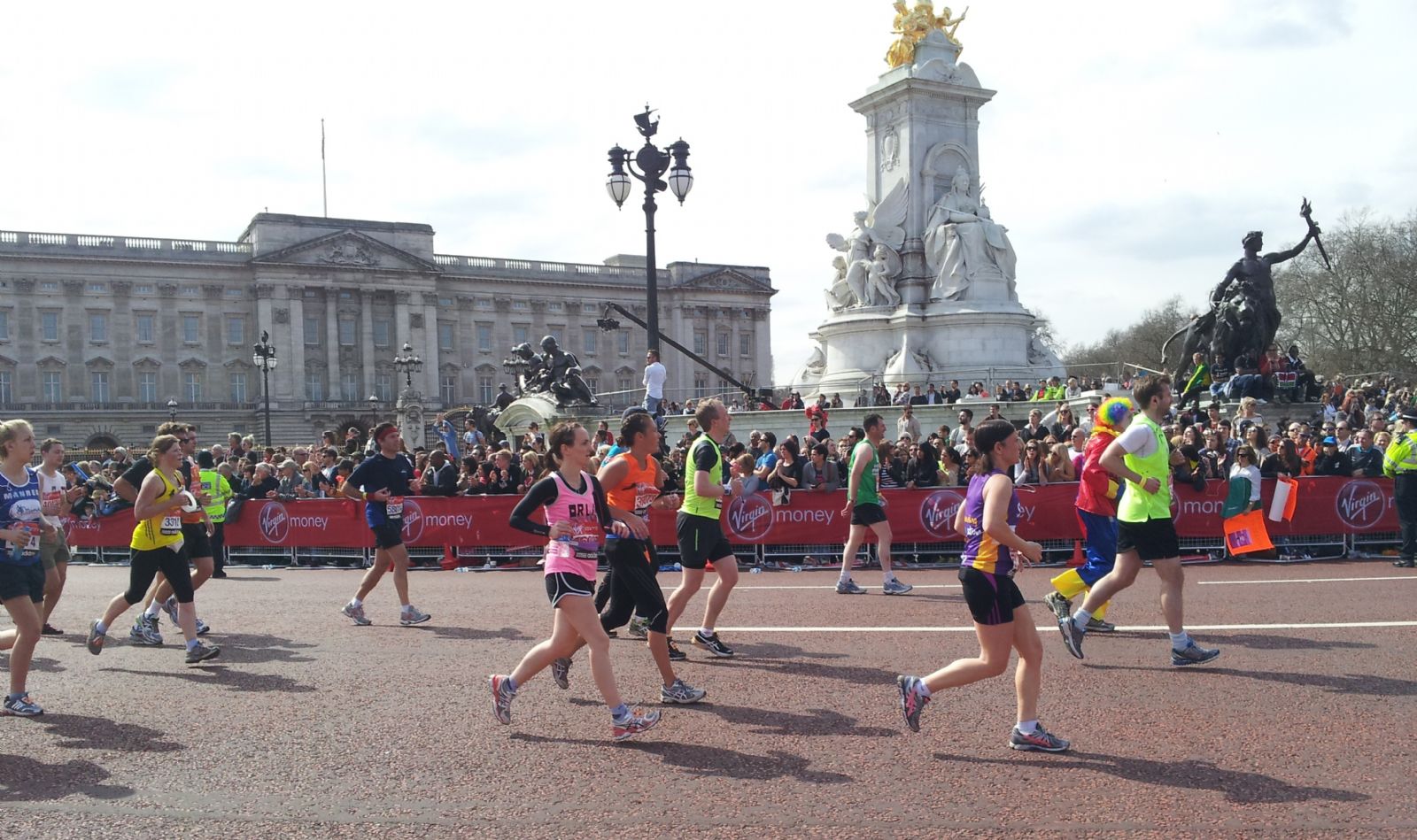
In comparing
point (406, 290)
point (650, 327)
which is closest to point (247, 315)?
point (406, 290)

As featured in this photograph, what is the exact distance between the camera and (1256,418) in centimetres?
1898

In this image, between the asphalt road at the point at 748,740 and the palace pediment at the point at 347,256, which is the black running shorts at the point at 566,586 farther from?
the palace pediment at the point at 347,256

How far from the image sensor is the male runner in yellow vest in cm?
781

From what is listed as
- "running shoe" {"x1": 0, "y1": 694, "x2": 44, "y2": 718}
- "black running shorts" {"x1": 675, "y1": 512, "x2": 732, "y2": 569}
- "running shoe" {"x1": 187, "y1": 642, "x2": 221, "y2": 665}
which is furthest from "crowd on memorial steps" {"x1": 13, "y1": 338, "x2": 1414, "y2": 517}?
"black running shorts" {"x1": 675, "y1": 512, "x2": 732, "y2": 569}

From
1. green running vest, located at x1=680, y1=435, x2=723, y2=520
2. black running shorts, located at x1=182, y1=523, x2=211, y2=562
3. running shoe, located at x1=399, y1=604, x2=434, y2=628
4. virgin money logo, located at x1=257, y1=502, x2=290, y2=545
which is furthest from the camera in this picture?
virgin money logo, located at x1=257, y1=502, x2=290, y2=545

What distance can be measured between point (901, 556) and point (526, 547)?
525 cm

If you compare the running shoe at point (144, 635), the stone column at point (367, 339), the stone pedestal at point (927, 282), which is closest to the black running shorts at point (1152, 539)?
the running shoe at point (144, 635)

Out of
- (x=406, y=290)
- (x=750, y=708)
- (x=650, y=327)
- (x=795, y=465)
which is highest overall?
(x=406, y=290)

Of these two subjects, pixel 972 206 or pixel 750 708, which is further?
pixel 972 206

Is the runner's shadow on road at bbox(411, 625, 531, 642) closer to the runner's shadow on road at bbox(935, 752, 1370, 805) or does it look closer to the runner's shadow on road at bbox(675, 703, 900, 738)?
the runner's shadow on road at bbox(675, 703, 900, 738)

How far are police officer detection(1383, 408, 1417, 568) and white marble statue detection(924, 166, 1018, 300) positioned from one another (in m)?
18.8

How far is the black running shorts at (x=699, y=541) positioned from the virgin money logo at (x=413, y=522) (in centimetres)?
940

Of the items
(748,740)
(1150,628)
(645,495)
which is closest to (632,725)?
(748,740)

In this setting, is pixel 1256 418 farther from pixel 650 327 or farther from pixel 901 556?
pixel 650 327
